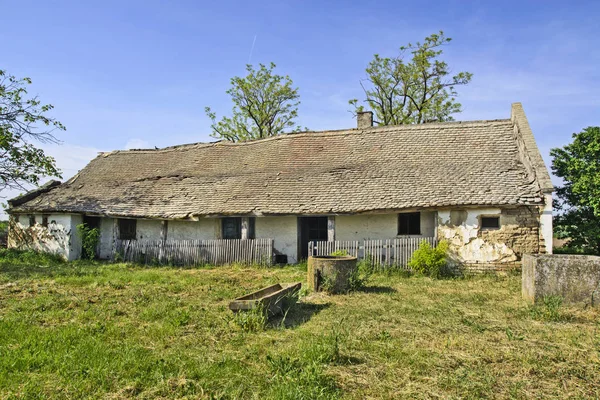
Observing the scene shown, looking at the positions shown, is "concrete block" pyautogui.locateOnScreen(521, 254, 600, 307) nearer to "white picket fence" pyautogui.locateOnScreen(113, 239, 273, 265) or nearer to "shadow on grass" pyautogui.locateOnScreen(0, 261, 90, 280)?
"white picket fence" pyautogui.locateOnScreen(113, 239, 273, 265)

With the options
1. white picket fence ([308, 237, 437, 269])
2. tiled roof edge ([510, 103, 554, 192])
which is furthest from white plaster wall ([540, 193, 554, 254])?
white picket fence ([308, 237, 437, 269])

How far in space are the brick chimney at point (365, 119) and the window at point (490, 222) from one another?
8464 mm

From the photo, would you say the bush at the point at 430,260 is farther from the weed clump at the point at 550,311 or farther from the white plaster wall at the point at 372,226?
the weed clump at the point at 550,311

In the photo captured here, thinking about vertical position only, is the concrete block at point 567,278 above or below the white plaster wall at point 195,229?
below

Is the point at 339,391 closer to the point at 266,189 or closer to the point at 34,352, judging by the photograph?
the point at 34,352

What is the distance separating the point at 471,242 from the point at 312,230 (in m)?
5.73

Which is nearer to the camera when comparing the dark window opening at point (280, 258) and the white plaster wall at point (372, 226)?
the white plaster wall at point (372, 226)

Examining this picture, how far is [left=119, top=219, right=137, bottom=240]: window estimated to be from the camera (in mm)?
17438

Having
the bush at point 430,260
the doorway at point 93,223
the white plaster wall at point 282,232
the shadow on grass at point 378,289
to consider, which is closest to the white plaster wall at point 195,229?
the white plaster wall at point 282,232

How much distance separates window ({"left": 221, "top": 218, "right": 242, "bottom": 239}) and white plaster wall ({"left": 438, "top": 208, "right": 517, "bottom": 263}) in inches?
289

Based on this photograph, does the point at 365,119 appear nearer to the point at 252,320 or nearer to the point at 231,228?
the point at 231,228

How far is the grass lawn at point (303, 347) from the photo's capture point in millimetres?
4312

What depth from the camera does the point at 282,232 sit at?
1524cm

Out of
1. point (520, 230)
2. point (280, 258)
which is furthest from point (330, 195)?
point (520, 230)
